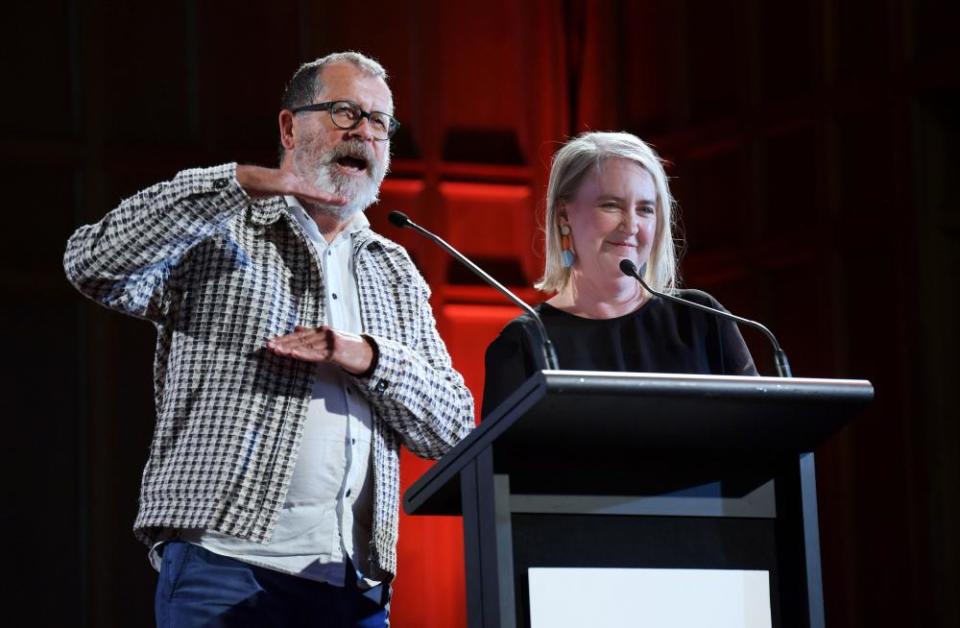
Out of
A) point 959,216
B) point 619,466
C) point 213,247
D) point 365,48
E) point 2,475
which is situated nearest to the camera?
point 619,466

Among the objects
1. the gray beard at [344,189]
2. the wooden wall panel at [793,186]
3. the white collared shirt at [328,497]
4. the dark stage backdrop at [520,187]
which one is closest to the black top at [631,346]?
the white collared shirt at [328,497]

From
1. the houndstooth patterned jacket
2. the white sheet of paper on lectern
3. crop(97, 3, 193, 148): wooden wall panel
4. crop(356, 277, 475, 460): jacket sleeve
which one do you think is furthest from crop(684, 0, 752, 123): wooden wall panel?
the white sheet of paper on lectern

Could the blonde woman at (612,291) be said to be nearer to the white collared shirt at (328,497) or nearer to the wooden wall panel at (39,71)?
the white collared shirt at (328,497)

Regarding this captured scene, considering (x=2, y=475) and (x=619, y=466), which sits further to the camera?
(x=2, y=475)

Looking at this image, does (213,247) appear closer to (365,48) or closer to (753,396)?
(753,396)

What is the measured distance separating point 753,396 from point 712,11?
2645 millimetres

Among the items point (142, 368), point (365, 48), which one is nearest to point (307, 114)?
point (142, 368)

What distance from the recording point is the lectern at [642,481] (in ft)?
5.12

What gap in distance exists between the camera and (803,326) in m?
3.59

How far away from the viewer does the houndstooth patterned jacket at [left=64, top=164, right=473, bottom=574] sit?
6.86 feet

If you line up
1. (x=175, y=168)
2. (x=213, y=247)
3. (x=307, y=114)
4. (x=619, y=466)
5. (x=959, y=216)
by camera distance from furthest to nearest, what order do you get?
(x=175, y=168)
(x=959, y=216)
(x=307, y=114)
(x=213, y=247)
(x=619, y=466)

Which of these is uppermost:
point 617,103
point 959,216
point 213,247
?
point 617,103

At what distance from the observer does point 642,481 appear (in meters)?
1.72

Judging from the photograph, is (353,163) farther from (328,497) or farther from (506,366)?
(328,497)
